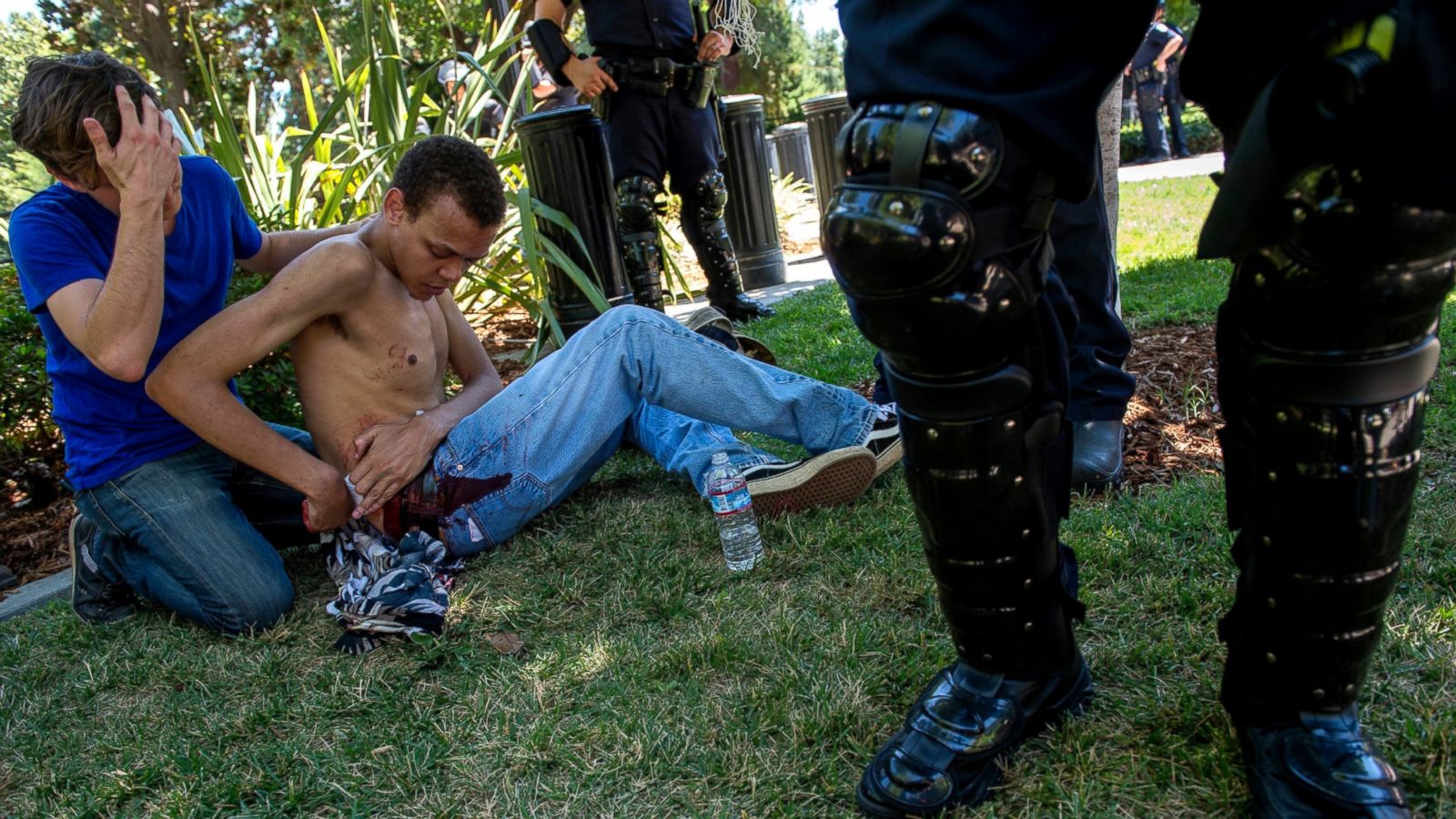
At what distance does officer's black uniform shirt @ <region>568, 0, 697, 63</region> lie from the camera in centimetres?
471

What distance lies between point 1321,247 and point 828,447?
1805mm

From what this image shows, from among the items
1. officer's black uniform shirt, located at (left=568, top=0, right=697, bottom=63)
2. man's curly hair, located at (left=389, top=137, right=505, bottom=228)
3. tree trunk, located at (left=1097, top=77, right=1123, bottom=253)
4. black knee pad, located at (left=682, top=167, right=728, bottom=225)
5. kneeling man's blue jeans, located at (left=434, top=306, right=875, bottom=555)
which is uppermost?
officer's black uniform shirt, located at (left=568, top=0, right=697, bottom=63)

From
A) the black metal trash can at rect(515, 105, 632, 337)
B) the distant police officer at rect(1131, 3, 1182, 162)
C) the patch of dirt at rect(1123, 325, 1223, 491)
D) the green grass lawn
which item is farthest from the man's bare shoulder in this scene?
the distant police officer at rect(1131, 3, 1182, 162)

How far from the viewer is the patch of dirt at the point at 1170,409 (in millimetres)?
2676

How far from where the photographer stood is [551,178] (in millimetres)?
4789

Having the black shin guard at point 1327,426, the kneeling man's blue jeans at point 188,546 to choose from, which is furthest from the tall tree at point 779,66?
the black shin guard at point 1327,426

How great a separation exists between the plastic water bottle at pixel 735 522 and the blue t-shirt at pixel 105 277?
1.45 metres

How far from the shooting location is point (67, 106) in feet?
7.36

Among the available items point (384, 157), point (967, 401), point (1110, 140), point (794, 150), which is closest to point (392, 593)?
point (967, 401)

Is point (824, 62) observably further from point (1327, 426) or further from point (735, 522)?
point (1327, 426)

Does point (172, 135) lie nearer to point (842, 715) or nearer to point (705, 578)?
point (705, 578)

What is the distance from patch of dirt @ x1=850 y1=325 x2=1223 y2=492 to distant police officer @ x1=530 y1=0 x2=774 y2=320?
5.55ft

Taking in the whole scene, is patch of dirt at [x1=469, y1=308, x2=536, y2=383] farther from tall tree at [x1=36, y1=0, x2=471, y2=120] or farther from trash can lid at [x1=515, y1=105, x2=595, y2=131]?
tall tree at [x1=36, y1=0, x2=471, y2=120]

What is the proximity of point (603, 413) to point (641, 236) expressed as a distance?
2421 millimetres
